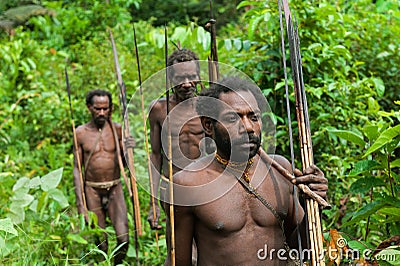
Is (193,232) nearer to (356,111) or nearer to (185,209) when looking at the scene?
(185,209)

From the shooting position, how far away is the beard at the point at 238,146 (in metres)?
Answer: 2.29

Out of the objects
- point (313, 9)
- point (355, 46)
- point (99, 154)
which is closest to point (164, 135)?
point (99, 154)

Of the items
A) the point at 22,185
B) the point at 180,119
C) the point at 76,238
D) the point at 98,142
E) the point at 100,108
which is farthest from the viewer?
the point at 98,142

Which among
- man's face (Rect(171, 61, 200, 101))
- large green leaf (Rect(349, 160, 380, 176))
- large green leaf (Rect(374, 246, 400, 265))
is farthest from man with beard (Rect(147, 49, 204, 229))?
large green leaf (Rect(374, 246, 400, 265))

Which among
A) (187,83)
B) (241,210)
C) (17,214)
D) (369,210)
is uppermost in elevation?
(187,83)

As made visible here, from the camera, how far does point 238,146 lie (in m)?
2.31

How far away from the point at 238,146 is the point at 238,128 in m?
0.07

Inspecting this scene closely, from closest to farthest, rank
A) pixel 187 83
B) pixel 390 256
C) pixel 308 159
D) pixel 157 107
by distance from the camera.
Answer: pixel 308 159
pixel 390 256
pixel 187 83
pixel 157 107

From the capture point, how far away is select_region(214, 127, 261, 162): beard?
7.50 feet

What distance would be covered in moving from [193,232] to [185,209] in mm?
121

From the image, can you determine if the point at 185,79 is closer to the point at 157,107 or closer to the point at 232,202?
the point at 157,107

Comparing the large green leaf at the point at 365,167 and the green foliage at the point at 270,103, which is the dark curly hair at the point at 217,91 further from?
the large green leaf at the point at 365,167

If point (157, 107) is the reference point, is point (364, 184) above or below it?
below

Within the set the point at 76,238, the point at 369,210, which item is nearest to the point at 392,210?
the point at 369,210
